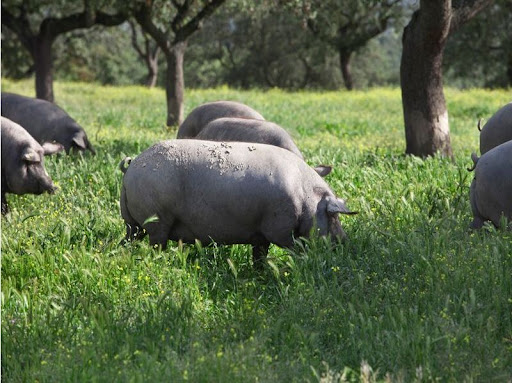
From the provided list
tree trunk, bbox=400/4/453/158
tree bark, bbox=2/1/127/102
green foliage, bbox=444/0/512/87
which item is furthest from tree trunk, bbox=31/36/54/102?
green foliage, bbox=444/0/512/87

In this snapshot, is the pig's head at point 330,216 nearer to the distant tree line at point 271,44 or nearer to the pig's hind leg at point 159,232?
the pig's hind leg at point 159,232

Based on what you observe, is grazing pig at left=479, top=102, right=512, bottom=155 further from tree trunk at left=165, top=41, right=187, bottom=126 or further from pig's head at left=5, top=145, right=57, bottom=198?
tree trunk at left=165, top=41, right=187, bottom=126

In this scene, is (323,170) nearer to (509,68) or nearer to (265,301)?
(265,301)

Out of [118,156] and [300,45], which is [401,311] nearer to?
[118,156]

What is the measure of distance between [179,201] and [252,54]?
36290 millimetres

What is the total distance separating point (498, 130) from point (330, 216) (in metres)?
3.29

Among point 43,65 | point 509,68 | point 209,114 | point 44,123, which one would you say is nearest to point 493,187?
point 209,114

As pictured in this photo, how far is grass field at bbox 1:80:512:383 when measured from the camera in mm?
4516

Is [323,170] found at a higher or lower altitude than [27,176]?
higher

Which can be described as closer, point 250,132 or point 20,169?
point 20,169

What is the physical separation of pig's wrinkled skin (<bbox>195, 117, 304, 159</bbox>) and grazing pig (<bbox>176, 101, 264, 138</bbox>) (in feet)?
3.47

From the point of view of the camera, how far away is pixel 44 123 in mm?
11836

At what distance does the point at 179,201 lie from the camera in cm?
618

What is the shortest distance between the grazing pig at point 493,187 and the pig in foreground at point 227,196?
1492 millimetres
